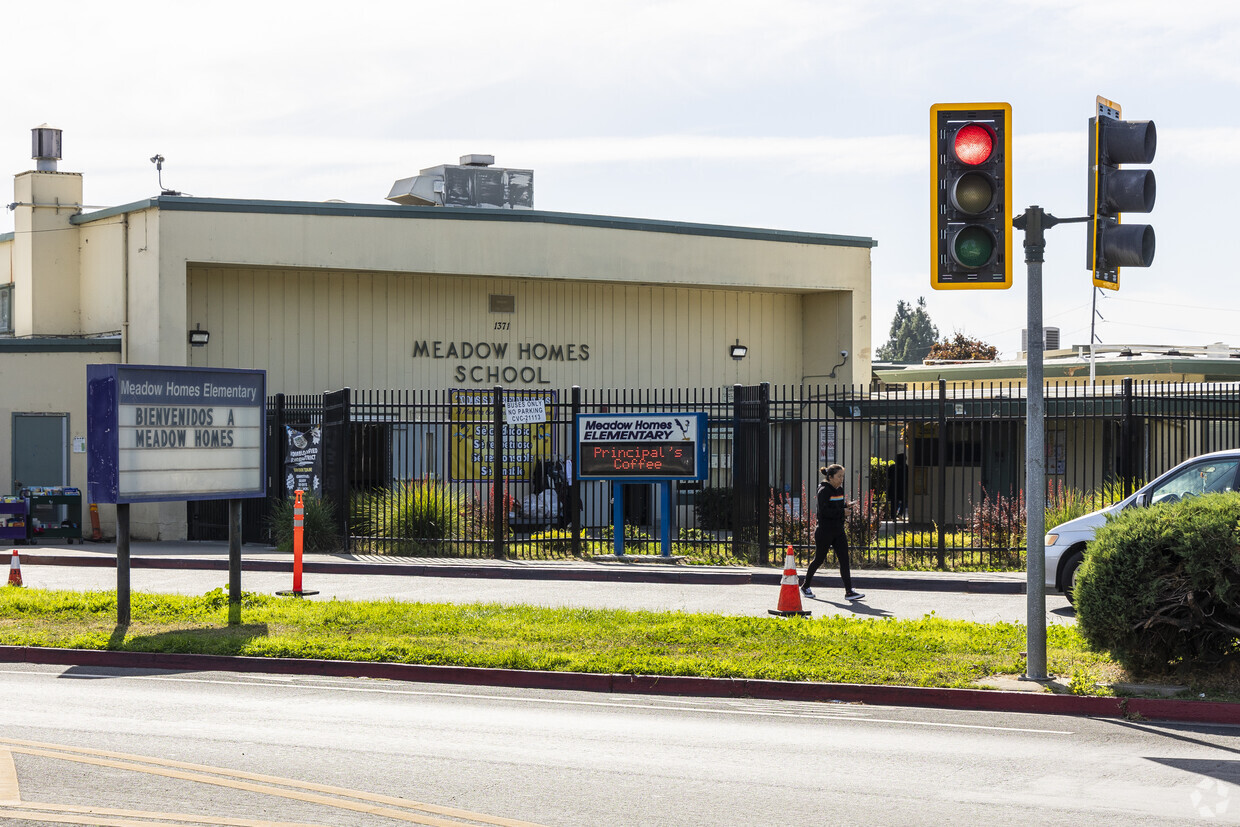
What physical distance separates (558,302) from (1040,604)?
19749mm

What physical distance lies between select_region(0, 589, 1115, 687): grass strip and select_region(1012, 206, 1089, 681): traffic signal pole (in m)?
0.42

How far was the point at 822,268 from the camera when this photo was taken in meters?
30.9

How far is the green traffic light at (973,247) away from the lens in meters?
9.98

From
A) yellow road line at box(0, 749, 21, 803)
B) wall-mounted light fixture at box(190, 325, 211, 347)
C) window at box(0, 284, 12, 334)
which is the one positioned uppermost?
window at box(0, 284, 12, 334)

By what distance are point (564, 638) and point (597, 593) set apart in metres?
4.46

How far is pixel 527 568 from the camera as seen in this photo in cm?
1944

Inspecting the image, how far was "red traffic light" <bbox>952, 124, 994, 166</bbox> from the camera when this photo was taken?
10016 millimetres

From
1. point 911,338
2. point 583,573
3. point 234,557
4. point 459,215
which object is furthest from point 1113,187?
point 911,338

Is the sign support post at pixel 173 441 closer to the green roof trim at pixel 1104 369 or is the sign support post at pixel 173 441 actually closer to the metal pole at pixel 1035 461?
the metal pole at pixel 1035 461

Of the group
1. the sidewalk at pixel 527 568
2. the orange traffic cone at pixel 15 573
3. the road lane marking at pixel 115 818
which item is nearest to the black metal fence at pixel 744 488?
the sidewalk at pixel 527 568

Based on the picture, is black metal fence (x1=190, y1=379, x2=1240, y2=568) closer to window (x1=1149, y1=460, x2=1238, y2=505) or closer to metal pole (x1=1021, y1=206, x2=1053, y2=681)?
window (x1=1149, y1=460, x2=1238, y2=505)

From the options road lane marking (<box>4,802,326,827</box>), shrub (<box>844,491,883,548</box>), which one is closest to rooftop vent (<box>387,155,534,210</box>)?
shrub (<box>844,491,883,548</box>)

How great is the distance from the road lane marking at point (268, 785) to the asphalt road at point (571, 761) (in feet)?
0.06

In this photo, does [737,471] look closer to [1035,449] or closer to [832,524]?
[832,524]
